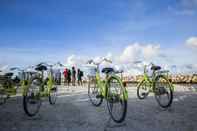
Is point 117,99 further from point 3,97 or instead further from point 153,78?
point 3,97

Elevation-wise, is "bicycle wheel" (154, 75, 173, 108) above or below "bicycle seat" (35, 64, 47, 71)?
below

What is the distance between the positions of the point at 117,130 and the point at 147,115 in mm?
1849

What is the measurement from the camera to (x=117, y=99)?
6367 millimetres

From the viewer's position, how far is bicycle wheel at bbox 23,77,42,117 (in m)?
7.37

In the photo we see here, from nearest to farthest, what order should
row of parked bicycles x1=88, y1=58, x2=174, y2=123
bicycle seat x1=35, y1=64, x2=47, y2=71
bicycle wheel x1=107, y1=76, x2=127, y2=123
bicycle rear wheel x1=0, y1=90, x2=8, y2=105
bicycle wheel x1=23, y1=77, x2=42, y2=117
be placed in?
bicycle wheel x1=107, y1=76, x2=127, y2=123 → row of parked bicycles x1=88, y1=58, x2=174, y2=123 → bicycle wheel x1=23, y1=77, x2=42, y2=117 → bicycle seat x1=35, y1=64, x2=47, y2=71 → bicycle rear wheel x1=0, y1=90, x2=8, y2=105

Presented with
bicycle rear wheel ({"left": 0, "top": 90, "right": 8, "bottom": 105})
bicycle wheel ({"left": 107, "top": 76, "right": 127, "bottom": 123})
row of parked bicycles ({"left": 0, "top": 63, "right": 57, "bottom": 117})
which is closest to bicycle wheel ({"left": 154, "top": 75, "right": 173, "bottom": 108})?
bicycle wheel ({"left": 107, "top": 76, "right": 127, "bottom": 123})

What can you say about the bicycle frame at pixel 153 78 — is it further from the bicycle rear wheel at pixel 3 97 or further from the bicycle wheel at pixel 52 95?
→ the bicycle rear wheel at pixel 3 97

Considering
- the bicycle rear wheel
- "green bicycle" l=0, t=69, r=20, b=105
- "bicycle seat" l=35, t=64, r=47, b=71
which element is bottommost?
the bicycle rear wheel

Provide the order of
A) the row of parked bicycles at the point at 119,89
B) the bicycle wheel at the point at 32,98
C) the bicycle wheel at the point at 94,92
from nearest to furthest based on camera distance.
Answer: the row of parked bicycles at the point at 119,89 < the bicycle wheel at the point at 32,98 < the bicycle wheel at the point at 94,92

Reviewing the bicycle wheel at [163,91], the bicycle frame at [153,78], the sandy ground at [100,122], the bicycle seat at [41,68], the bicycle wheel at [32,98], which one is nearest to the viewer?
the sandy ground at [100,122]

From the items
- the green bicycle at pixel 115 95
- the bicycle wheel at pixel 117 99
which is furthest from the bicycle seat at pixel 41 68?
the bicycle wheel at pixel 117 99

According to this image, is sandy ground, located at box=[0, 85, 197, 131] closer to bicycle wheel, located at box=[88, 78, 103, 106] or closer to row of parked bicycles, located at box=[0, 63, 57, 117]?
row of parked bicycles, located at box=[0, 63, 57, 117]

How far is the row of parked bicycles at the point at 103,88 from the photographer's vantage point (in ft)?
21.1

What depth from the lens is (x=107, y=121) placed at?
6.66 m
